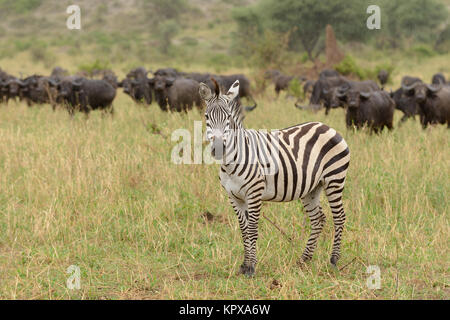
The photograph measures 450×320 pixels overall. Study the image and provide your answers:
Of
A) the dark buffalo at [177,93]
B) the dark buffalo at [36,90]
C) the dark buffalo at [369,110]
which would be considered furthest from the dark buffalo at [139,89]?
the dark buffalo at [369,110]

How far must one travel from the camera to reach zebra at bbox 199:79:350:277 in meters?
4.30

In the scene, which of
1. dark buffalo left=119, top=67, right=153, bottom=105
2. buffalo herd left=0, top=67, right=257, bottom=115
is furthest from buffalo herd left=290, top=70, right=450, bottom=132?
dark buffalo left=119, top=67, right=153, bottom=105

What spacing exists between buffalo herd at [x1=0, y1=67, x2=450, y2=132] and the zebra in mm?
3903

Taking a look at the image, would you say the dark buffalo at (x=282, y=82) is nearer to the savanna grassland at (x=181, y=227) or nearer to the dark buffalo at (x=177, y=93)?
the dark buffalo at (x=177, y=93)

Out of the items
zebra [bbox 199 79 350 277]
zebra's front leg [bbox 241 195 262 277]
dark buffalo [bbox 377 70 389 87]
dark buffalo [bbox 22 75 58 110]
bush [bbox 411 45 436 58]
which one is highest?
bush [bbox 411 45 436 58]

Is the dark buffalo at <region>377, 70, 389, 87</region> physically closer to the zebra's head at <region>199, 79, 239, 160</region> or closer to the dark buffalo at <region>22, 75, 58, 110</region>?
the dark buffalo at <region>22, 75, 58, 110</region>

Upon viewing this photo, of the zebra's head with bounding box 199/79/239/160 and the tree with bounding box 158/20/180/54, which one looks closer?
the zebra's head with bounding box 199/79/239/160

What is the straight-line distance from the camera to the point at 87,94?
1378 centimetres

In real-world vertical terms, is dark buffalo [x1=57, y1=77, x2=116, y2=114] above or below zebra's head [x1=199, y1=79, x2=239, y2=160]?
above

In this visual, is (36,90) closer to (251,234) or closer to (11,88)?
(11,88)

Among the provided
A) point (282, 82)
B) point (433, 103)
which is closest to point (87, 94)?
point (433, 103)

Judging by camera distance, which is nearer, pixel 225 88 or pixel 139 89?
pixel 225 88

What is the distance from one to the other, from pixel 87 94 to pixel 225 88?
207 inches
